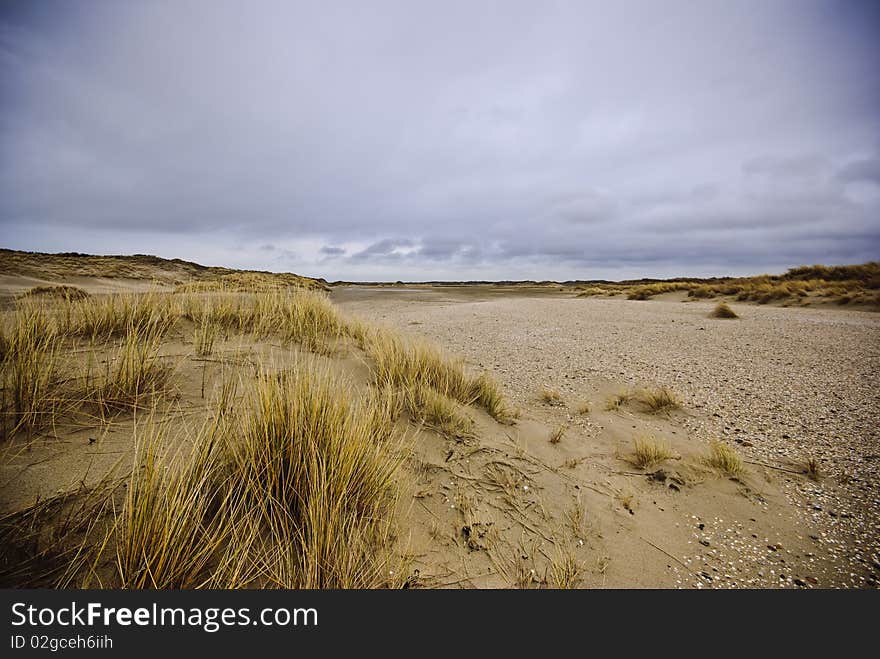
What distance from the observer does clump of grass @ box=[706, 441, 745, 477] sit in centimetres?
242

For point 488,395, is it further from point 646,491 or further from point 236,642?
point 236,642

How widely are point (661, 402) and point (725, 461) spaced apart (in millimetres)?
1133

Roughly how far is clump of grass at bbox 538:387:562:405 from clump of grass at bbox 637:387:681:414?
87cm

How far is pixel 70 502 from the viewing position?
4.49 ft

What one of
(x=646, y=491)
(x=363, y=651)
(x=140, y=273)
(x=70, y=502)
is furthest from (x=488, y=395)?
(x=140, y=273)

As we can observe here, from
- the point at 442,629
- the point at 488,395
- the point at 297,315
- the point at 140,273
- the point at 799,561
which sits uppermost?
the point at 140,273

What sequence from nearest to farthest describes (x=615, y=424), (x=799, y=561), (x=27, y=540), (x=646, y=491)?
(x=27, y=540) → (x=799, y=561) → (x=646, y=491) → (x=615, y=424)

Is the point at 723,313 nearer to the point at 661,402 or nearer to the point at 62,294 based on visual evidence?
the point at 661,402

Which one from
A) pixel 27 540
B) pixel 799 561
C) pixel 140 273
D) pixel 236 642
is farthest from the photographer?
pixel 140 273

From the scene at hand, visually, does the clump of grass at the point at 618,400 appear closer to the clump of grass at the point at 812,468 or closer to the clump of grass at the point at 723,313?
the clump of grass at the point at 812,468

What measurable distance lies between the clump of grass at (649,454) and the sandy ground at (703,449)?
114mm

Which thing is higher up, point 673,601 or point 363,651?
point 363,651

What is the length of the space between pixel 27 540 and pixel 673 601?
2.43m

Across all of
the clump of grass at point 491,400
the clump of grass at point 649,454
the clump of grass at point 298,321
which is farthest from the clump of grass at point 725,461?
the clump of grass at point 298,321
